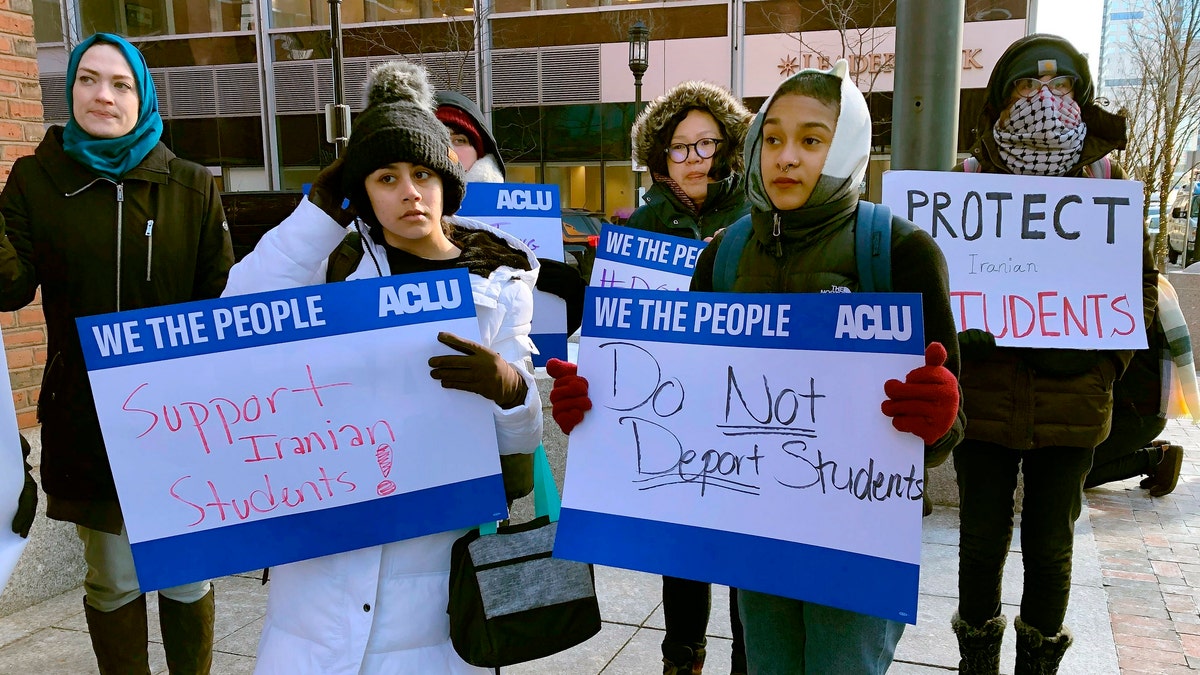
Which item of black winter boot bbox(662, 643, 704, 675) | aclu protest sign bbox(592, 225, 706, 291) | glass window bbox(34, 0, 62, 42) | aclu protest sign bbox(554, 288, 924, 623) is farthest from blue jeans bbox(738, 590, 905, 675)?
glass window bbox(34, 0, 62, 42)

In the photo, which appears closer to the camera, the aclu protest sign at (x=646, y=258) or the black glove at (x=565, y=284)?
the aclu protest sign at (x=646, y=258)

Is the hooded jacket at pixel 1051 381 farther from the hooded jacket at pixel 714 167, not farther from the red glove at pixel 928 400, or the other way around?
the red glove at pixel 928 400

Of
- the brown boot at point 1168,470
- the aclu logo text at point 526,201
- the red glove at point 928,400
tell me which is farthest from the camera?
the brown boot at point 1168,470

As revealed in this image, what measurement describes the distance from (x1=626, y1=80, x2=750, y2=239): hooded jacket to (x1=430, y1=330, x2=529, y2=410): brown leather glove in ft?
5.48

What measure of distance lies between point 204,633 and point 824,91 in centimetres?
266

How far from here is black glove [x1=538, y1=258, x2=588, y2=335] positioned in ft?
12.3

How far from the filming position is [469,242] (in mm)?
2316

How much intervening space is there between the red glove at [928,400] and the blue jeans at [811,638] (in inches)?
20.7

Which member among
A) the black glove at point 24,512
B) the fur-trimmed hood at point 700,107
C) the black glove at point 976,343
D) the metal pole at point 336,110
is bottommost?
the black glove at point 24,512

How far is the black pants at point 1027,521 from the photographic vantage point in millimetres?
2904

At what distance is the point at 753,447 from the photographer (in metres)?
1.97

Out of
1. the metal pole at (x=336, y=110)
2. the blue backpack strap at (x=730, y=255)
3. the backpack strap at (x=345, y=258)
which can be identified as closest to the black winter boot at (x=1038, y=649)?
the blue backpack strap at (x=730, y=255)

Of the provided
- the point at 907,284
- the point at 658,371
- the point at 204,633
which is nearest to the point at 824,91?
the point at 907,284

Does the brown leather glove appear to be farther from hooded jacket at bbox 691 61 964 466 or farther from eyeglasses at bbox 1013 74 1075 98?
A: eyeglasses at bbox 1013 74 1075 98
